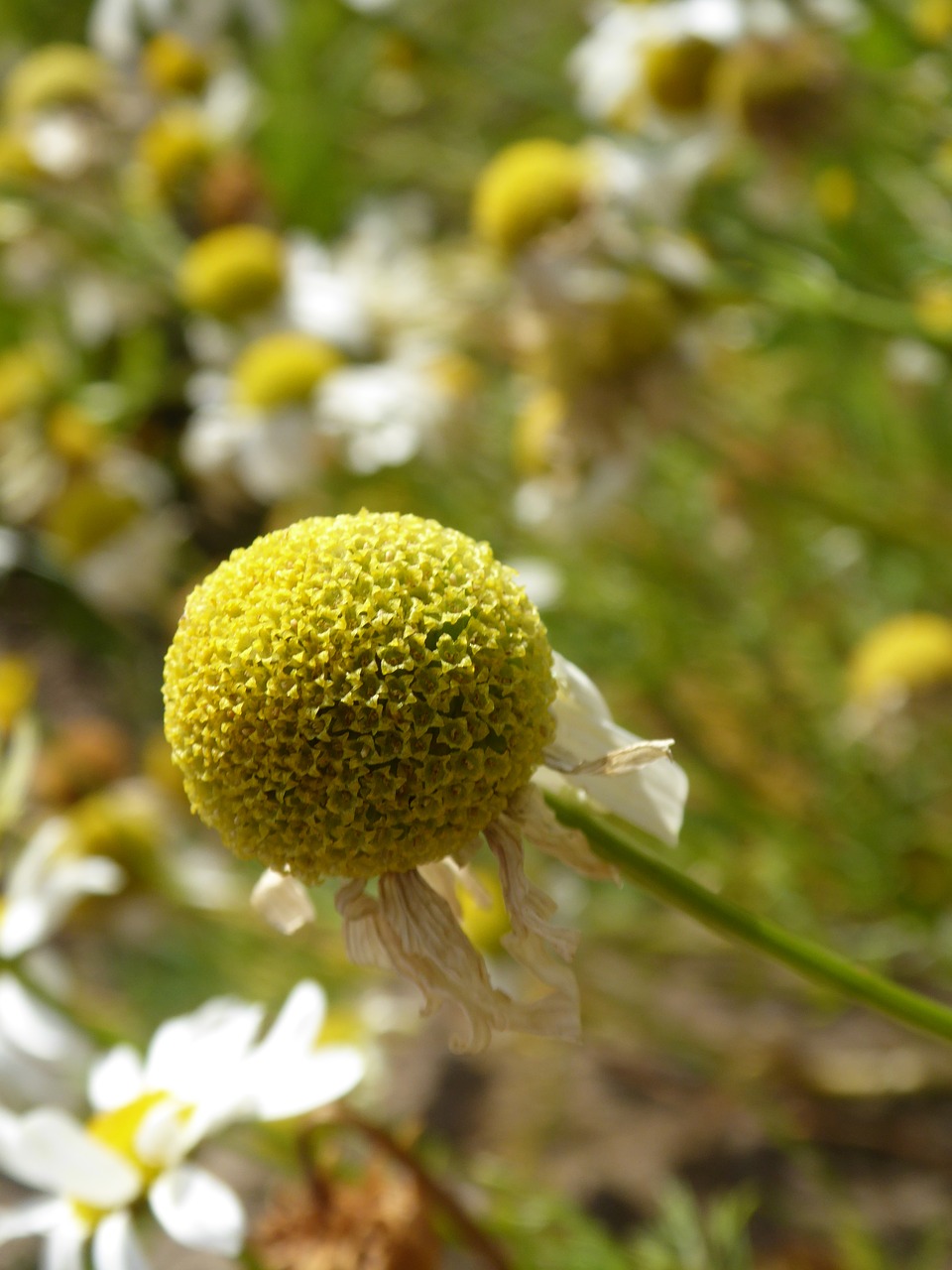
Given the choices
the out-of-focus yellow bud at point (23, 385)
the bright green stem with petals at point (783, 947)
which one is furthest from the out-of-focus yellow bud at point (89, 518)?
the bright green stem with petals at point (783, 947)

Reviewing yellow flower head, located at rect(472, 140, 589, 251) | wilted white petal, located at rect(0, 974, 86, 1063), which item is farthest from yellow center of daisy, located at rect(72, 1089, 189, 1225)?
yellow flower head, located at rect(472, 140, 589, 251)

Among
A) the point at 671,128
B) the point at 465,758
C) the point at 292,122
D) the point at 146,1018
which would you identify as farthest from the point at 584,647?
the point at 292,122

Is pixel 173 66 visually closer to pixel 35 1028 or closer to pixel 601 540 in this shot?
pixel 601 540

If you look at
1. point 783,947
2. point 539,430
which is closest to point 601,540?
point 539,430

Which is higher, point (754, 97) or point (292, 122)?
point (754, 97)

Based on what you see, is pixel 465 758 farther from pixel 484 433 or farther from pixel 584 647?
pixel 484 433

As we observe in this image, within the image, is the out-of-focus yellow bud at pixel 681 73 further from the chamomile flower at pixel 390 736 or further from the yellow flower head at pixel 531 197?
the chamomile flower at pixel 390 736

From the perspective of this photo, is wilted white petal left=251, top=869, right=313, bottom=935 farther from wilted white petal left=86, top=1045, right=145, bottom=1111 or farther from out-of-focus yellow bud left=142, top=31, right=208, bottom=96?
out-of-focus yellow bud left=142, top=31, right=208, bottom=96
